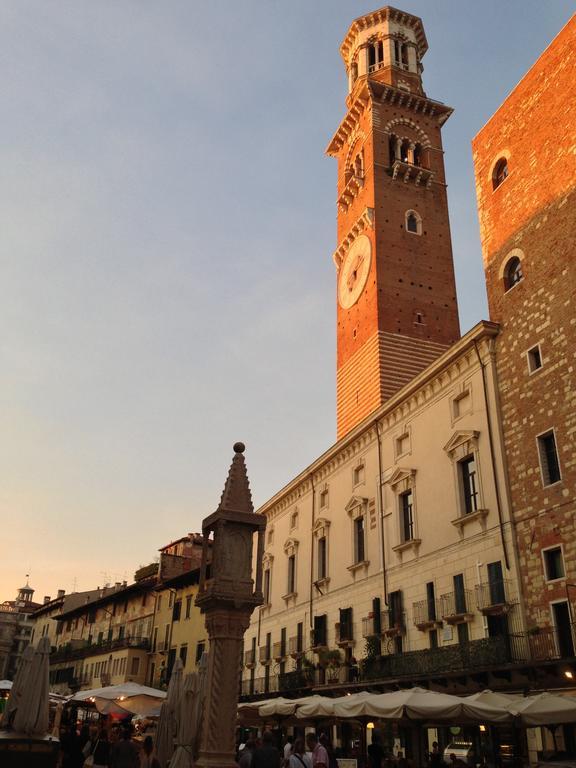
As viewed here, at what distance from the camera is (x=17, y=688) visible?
12.0 metres

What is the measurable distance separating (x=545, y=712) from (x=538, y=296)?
1254 cm

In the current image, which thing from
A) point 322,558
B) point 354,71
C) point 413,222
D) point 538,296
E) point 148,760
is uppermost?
point 354,71

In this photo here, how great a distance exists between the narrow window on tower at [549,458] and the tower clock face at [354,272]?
78.4ft

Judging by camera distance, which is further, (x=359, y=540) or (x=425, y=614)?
(x=359, y=540)

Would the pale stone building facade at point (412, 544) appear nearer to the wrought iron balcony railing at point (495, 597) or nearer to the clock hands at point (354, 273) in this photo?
the wrought iron balcony railing at point (495, 597)

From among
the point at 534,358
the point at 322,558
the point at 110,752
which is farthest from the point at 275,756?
the point at 322,558

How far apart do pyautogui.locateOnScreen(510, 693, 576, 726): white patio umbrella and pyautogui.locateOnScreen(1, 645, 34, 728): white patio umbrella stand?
914cm

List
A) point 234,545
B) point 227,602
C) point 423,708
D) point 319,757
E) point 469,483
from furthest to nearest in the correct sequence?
1. point 469,483
2. point 319,757
3. point 423,708
4. point 234,545
5. point 227,602

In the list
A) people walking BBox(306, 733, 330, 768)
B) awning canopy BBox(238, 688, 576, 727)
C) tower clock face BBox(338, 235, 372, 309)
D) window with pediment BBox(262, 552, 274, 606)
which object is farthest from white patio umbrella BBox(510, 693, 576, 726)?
tower clock face BBox(338, 235, 372, 309)

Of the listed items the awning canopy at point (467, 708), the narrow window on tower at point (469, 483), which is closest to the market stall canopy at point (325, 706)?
the awning canopy at point (467, 708)

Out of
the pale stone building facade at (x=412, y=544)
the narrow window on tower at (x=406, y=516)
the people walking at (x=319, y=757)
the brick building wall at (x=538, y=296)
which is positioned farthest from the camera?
the narrow window on tower at (x=406, y=516)

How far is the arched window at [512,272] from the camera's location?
2353 cm

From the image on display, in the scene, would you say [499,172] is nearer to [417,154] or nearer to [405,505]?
[405,505]

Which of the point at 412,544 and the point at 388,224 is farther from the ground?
the point at 388,224
